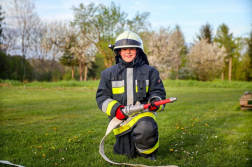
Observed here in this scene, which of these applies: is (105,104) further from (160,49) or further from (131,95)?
(160,49)

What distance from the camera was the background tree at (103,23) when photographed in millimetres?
25250

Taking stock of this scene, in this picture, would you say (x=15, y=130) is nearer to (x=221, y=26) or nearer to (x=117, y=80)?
(x=117, y=80)

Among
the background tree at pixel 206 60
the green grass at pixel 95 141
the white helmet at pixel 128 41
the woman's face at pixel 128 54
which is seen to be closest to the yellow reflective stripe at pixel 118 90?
the woman's face at pixel 128 54

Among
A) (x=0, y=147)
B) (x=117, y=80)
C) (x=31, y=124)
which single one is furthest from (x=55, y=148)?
(x=31, y=124)

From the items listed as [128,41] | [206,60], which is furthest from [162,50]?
[128,41]

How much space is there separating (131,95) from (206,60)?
33.3 meters

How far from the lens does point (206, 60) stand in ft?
113

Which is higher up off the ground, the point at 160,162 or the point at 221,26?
the point at 221,26

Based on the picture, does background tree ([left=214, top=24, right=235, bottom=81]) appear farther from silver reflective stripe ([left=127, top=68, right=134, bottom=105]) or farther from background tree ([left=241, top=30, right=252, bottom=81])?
silver reflective stripe ([left=127, top=68, right=134, bottom=105])

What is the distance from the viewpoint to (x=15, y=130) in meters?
4.97

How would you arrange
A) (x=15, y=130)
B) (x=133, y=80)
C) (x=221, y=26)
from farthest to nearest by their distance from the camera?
(x=221, y=26)
(x=15, y=130)
(x=133, y=80)

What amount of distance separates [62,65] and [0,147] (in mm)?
26331

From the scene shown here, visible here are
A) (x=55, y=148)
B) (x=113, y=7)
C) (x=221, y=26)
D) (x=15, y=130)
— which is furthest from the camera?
(x=221, y=26)

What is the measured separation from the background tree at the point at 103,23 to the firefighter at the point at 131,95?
21522 millimetres
